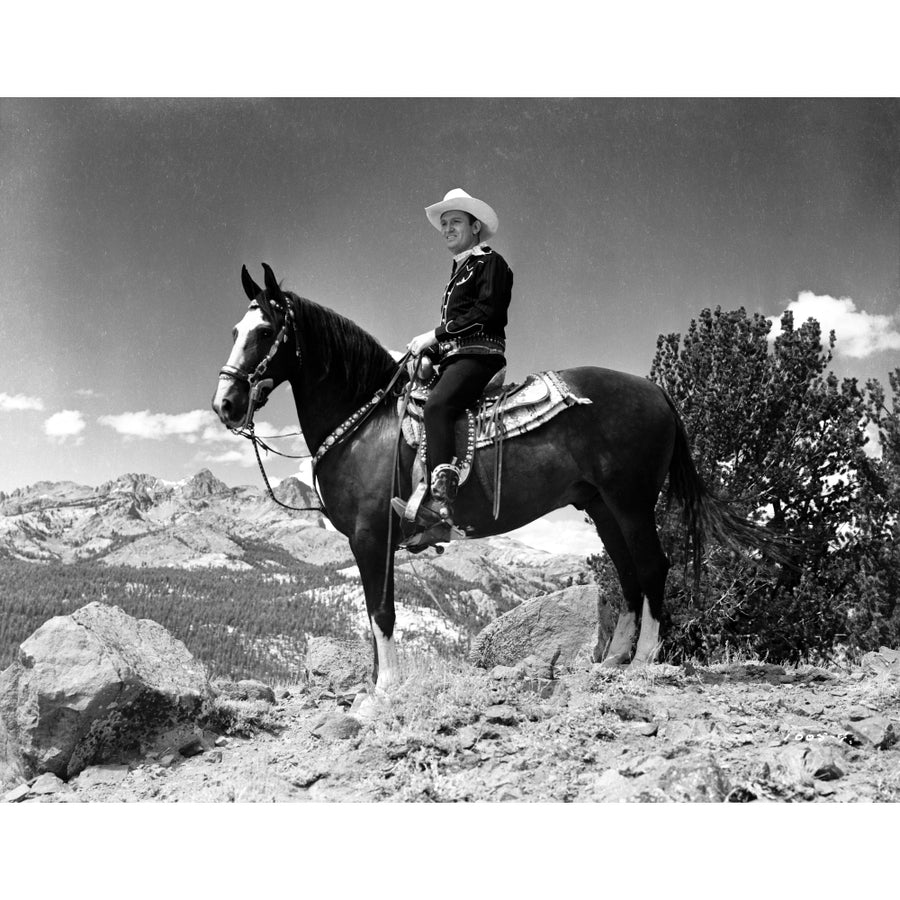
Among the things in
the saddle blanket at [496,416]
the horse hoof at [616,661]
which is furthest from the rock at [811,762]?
the saddle blanket at [496,416]

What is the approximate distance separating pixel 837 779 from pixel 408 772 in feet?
6.46

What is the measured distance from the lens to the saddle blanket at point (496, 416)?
4.63m

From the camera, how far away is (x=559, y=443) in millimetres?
4785

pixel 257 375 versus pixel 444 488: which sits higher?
pixel 257 375

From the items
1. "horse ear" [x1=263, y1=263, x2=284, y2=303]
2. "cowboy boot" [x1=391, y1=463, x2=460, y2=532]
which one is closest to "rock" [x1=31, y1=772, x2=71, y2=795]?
"cowboy boot" [x1=391, y1=463, x2=460, y2=532]

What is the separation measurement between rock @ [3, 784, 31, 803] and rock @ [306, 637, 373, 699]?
2086mm

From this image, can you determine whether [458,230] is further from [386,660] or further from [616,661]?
[616,661]

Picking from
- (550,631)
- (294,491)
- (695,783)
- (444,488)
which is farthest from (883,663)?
(294,491)

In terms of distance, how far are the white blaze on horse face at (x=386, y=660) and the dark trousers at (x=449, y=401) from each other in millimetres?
1056

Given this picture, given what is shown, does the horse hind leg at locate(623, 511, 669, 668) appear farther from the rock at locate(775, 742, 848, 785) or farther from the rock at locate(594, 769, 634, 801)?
the rock at locate(594, 769, 634, 801)

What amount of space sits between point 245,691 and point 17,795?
1653 mm

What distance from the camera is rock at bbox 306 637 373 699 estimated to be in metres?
5.78

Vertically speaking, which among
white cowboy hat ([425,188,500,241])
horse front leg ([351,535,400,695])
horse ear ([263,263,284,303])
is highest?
white cowboy hat ([425,188,500,241])

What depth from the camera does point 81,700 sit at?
160 inches
